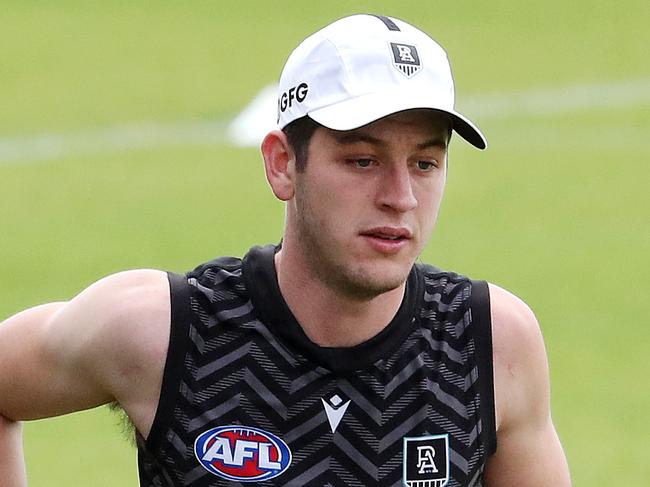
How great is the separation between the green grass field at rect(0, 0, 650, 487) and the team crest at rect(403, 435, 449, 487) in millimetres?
5163

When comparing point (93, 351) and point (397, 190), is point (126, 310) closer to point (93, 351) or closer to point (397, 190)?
point (93, 351)

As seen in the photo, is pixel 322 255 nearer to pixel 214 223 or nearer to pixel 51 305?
pixel 51 305

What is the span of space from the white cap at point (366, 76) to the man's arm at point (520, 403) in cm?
50

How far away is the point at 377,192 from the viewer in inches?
165

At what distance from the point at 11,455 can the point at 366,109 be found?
1.44m

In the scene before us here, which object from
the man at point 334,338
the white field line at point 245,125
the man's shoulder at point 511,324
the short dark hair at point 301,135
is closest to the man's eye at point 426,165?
the man at point 334,338

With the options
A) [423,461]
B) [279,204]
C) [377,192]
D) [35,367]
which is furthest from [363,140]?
[279,204]

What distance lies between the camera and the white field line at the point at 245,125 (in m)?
20.3

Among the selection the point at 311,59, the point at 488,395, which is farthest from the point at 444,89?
the point at 488,395

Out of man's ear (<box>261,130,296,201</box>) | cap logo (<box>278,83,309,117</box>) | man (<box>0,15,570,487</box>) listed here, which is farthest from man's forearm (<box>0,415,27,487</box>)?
cap logo (<box>278,83,309,117</box>)

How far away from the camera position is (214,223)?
1614 cm

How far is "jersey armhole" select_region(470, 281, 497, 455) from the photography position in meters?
4.48

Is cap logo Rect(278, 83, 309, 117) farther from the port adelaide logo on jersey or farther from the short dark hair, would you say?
the port adelaide logo on jersey

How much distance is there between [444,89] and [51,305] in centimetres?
119
